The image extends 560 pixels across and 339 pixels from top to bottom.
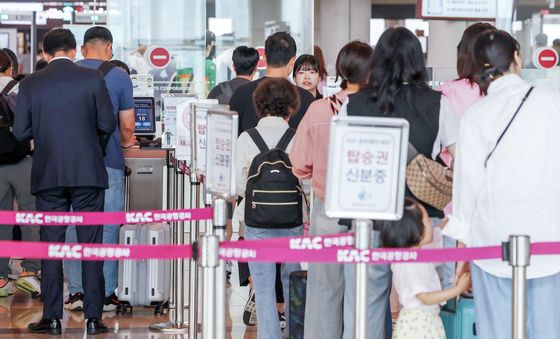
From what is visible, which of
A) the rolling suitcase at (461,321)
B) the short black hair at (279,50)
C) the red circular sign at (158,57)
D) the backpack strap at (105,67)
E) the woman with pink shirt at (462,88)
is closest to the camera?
the rolling suitcase at (461,321)

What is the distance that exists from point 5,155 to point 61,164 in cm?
155

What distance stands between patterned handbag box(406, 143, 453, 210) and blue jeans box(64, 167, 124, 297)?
352 cm

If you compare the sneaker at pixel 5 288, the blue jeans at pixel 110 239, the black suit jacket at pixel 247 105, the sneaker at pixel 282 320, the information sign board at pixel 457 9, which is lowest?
the sneaker at pixel 5 288

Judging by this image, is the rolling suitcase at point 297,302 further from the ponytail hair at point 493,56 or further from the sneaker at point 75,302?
the sneaker at point 75,302

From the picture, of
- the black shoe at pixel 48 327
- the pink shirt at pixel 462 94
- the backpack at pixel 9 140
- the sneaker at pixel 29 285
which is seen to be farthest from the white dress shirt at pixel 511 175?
the sneaker at pixel 29 285

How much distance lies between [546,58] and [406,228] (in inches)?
451

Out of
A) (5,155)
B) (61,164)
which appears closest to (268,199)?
(61,164)

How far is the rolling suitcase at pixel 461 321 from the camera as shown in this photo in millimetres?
4824

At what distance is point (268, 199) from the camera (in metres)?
6.07

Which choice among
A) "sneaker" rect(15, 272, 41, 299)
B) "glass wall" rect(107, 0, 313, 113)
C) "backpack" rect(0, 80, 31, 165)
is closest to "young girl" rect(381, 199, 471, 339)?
"backpack" rect(0, 80, 31, 165)

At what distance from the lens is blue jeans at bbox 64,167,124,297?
26.6ft

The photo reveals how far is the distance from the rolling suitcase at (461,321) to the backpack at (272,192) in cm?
131

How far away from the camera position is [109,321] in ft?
26.1

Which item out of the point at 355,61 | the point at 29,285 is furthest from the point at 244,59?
the point at 355,61
